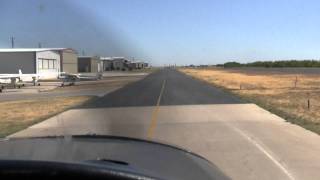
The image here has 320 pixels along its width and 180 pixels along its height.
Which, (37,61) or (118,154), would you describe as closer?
(118,154)

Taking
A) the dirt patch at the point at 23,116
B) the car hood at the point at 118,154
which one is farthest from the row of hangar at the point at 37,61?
the car hood at the point at 118,154

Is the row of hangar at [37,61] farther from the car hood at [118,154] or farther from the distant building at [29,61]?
the car hood at [118,154]

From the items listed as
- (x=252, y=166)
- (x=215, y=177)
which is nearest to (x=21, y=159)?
(x=215, y=177)

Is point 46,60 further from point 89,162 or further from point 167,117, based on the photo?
point 89,162

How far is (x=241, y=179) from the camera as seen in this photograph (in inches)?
416

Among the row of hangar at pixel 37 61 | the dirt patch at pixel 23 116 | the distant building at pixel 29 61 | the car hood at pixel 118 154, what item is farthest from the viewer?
the row of hangar at pixel 37 61

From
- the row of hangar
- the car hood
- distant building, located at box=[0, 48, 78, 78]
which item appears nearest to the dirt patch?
the car hood

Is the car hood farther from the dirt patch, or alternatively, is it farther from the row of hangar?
the row of hangar

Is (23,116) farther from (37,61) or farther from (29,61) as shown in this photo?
(37,61)

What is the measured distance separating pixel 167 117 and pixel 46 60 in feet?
234

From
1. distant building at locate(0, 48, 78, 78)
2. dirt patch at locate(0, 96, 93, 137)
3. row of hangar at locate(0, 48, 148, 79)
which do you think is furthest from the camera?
row of hangar at locate(0, 48, 148, 79)

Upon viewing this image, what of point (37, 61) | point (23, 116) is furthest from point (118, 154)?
point (37, 61)

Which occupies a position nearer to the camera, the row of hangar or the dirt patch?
the dirt patch

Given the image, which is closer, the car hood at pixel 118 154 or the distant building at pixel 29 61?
the car hood at pixel 118 154
